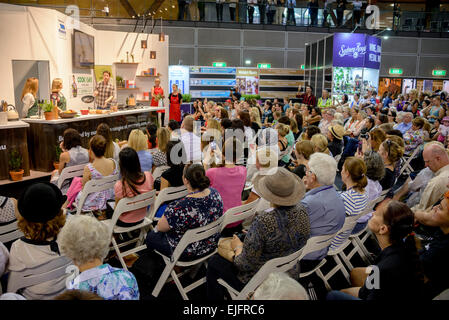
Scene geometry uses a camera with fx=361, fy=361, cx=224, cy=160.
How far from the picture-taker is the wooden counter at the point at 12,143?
562 centimetres

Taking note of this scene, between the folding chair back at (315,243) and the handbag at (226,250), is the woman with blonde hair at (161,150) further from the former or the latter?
the folding chair back at (315,243)

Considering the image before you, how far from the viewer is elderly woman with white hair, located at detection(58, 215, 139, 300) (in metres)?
1.76

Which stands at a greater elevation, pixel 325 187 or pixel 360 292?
pixel 325 187

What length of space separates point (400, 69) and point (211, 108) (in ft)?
41.2

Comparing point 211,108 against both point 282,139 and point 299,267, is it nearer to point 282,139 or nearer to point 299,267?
point 282,139

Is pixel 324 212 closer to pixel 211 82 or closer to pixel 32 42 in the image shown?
pixel 32 42

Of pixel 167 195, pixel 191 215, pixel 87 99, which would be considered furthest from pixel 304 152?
pixel 87 99

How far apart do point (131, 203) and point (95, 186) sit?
57 centimetres

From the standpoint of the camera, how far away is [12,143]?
576 cm

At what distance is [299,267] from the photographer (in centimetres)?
271

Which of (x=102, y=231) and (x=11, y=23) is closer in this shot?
(x=102, y=231)

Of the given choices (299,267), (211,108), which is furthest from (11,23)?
(299,267)

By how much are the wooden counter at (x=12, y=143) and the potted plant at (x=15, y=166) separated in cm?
5

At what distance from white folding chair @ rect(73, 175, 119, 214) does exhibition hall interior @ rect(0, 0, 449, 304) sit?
17 mm
